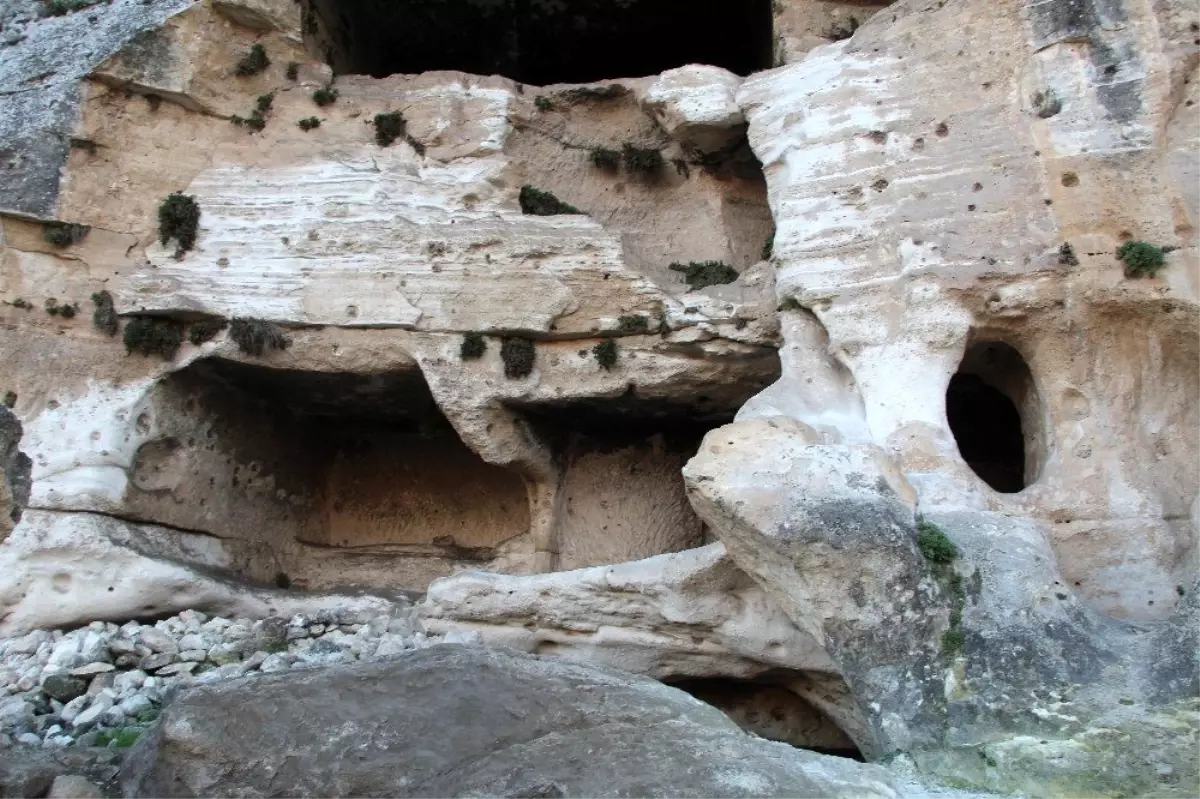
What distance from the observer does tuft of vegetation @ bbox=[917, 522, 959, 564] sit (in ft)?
18.4

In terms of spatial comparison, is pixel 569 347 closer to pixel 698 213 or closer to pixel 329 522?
pixel 698 213

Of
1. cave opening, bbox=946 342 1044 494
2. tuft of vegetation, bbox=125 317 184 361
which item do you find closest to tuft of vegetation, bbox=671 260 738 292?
cave opening, bbox=946 342 1044 494

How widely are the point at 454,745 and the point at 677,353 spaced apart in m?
4.90

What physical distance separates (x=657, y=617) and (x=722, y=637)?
436mm

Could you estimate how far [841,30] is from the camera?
30.7 ft

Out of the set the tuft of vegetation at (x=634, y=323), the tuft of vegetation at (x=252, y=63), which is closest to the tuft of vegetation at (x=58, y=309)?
the tuft of vegetation at (x=252, y=63)

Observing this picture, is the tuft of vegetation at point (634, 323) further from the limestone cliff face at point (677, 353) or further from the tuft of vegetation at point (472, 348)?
the tuft of vegetation at point (472, 348)

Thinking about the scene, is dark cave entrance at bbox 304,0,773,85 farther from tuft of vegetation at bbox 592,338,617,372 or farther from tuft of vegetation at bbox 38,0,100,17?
tuft of vegetation at bbox 592,338,617,372

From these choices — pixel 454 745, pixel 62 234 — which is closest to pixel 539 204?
pixel 62 234

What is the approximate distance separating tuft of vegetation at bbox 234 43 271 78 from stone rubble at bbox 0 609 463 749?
4572mm

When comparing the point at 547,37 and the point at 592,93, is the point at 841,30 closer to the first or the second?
the point at 592,93

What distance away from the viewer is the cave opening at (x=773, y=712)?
291 inches

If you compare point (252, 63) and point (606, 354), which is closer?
point (606, 354)

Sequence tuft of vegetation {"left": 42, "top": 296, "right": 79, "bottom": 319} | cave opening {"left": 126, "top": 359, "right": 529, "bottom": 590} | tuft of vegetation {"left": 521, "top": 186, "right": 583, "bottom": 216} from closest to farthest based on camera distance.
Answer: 1. tuft of vegetation {"left": 42, "top": 296, "right": 79, "bottom": 319}
2. cave opening {"left": 126, "top": 359, "right": 529, "bottom": 590}
3. tuft of vegetation {"left": 521, "top": 186, "right": 583, "bottom": 216}
